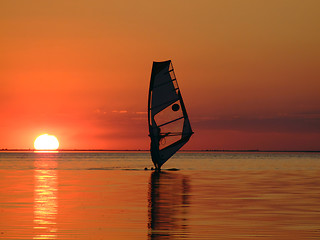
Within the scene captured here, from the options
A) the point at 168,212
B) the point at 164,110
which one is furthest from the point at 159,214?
the point at 164,110

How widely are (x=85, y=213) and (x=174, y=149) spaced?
41.1 meters

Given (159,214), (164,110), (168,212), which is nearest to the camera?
(159,214)

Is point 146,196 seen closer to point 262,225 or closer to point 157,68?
point 262,225

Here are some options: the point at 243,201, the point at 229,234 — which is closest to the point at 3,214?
the point at 229,234

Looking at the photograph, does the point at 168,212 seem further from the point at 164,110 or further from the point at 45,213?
the point at 164,110

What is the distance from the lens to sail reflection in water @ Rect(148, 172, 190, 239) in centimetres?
2100

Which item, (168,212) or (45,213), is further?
(168,212)

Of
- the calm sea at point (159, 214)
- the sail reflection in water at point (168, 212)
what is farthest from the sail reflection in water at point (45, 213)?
the sail reflection in water at point (168, 212)

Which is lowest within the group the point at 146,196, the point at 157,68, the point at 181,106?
the point at 146,196

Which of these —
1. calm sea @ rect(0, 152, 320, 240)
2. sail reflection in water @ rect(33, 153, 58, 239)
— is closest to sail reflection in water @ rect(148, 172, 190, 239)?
calm sea @ rect(0, 152, 320, 240)

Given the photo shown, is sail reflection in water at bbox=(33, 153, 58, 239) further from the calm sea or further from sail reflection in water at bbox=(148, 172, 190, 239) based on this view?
sail reflection in water at bbox=(148, 172, 190, 239)

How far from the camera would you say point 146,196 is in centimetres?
3525

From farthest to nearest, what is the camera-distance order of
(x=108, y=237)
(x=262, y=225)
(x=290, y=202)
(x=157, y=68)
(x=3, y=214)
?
(x=157, y=68) < (x=290, y=202) < (x=3, y=214) < (x=262, y=225) < (x=108, y=237)

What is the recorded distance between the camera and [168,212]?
2697cm
